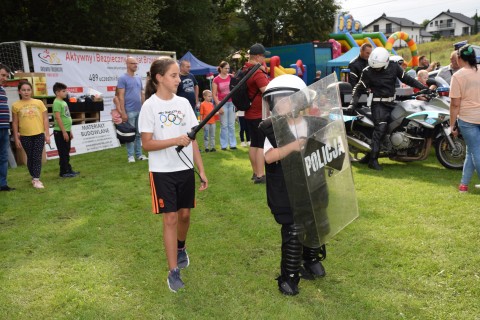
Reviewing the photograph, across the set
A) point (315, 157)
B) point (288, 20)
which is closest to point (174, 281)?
point (315, 157)

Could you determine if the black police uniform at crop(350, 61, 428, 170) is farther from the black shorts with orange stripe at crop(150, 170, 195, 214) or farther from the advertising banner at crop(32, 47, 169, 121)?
the advertising banner at crop(32, 47, 169, 121)

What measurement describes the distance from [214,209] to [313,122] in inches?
120

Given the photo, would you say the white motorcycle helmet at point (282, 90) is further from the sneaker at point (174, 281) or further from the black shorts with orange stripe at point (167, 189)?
the sneaker at point (174, 281)

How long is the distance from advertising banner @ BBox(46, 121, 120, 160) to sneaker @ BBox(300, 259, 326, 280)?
821cm

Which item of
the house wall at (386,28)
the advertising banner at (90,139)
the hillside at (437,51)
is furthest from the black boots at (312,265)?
the house wall at (386,28)

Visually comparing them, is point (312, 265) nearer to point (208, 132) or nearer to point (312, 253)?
point (312, 253)

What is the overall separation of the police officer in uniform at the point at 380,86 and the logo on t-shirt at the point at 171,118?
474 cm

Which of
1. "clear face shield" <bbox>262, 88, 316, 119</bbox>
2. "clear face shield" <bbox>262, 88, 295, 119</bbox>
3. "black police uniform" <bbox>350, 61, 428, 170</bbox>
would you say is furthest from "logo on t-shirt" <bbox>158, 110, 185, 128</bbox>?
"black police uniform" <bbox>350, 61, 428, 170</bbox>

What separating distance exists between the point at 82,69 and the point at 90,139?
230 centimetres

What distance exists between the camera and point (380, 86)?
24.2 ft

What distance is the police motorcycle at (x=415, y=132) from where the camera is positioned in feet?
23.2

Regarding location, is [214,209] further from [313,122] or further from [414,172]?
[414,172]

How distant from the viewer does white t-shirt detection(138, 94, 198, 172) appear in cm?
335

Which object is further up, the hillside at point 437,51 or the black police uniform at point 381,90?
the hillside at point 437,51
